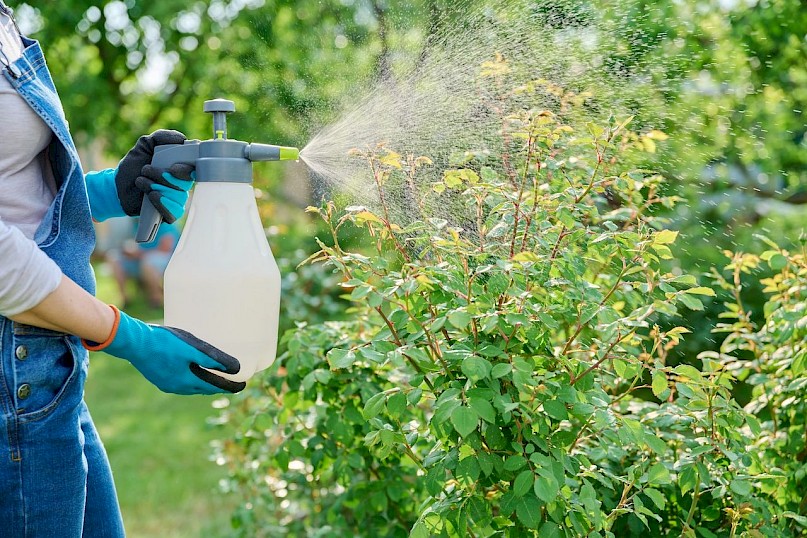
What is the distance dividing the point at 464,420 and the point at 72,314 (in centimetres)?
69

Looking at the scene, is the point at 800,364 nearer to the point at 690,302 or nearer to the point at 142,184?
the point at 690,302

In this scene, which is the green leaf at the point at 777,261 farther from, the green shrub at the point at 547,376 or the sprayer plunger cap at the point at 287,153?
the sprayer plunger cap at the point at 287,153

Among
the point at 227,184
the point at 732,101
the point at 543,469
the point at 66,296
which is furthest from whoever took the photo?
the point at 732,101

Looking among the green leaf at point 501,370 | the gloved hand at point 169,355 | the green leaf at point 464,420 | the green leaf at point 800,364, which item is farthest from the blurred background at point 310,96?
the gloved hand at point 169,355

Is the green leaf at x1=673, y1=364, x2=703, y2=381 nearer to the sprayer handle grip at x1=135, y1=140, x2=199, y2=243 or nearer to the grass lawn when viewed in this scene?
the sprayer handle grip at x1=135, y1=140, x2=199, y2=243

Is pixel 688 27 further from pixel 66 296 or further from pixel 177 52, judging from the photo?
pixel 177 52

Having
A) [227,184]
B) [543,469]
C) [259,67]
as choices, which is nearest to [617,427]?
[543,469]

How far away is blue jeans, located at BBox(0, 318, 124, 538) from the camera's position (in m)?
1.52

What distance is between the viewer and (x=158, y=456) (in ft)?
15.9

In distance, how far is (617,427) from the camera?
1697 mm

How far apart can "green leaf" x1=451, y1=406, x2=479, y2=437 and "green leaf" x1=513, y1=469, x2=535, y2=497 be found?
144 mm

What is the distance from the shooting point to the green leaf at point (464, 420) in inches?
60.8

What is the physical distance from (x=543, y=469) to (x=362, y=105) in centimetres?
164

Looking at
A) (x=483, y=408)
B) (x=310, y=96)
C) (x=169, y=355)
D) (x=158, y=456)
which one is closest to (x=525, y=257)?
(x=483, y=408)
